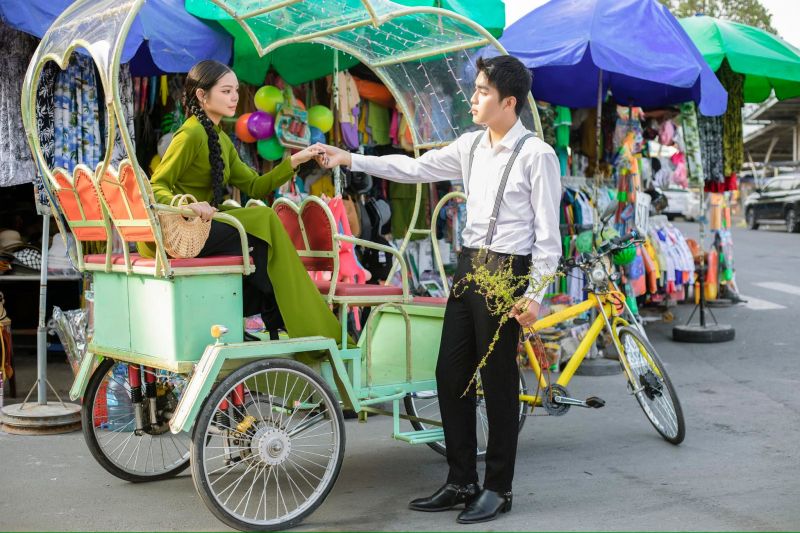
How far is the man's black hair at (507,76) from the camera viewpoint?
433 cm

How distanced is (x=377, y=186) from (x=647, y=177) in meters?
3.28

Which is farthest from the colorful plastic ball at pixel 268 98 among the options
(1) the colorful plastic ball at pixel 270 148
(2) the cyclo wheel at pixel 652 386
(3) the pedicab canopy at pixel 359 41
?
(2) the cyclo wheel at pixel 652 386

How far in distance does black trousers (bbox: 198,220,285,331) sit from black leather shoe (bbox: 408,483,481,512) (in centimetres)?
109

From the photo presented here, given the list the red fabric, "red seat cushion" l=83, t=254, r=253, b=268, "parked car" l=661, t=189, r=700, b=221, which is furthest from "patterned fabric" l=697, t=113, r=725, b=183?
"parked car" l=661, t=189, r=700, b=221

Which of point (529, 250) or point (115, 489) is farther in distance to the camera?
point (115, 489)

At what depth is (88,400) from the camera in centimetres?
473

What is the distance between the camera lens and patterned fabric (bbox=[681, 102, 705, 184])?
1003 cm

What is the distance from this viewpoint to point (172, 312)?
4055 mm

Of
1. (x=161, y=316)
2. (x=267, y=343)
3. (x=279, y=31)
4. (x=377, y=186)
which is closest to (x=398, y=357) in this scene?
(x=267, y=343)

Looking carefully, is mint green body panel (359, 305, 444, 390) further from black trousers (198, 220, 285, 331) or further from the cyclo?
black trousers (198, 220, 285, 331)

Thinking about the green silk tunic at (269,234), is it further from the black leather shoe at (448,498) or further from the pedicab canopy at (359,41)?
the black leather shoe at (448,498)

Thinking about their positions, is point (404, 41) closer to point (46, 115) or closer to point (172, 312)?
point (172, 312)

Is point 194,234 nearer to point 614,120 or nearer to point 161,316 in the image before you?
point 161,316

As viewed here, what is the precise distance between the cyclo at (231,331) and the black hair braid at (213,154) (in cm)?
39
